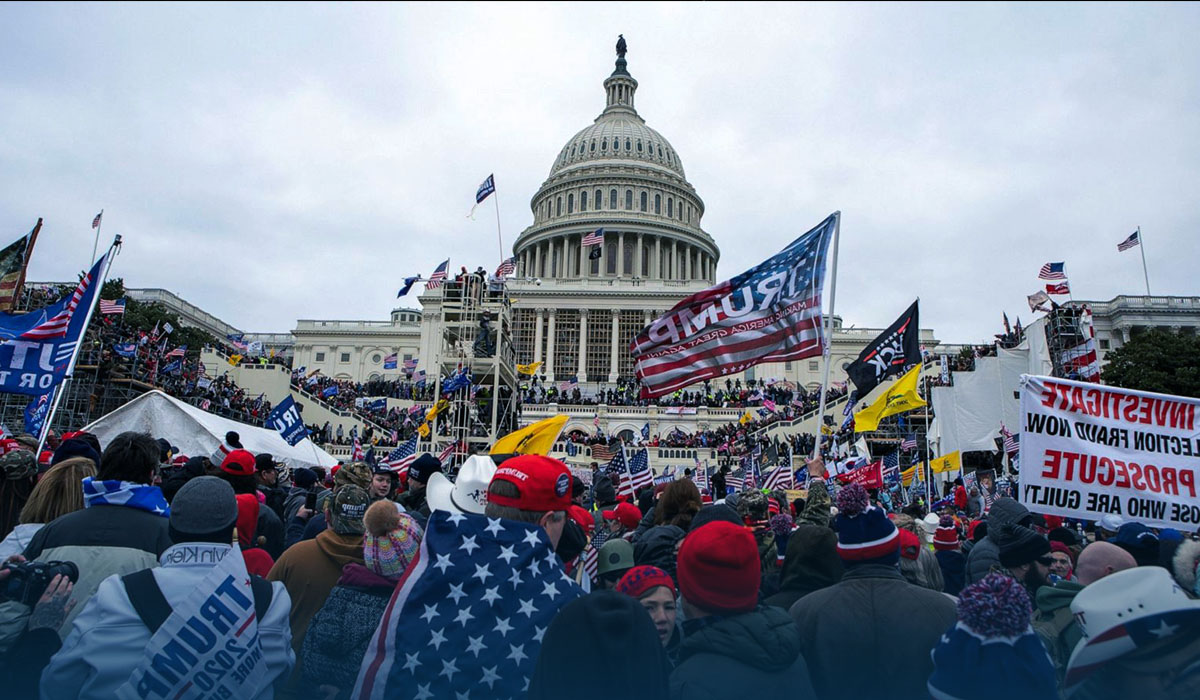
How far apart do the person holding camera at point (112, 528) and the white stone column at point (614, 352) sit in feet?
198

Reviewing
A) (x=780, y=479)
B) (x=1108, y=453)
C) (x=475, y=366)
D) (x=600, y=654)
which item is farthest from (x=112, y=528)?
(x=475, y=366)

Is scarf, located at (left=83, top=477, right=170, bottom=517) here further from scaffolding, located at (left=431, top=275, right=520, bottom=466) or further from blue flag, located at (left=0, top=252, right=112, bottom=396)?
scaffolding, located at (left=431, top=275, right=520, bottom=466)

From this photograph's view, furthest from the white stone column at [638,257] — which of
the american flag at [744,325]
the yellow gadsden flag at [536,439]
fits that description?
the yellow gadsden flag at [536,439]

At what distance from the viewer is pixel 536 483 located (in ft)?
11.9

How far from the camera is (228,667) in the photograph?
3.33m

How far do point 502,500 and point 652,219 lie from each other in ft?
264

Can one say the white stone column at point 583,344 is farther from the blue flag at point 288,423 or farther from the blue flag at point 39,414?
the blue flag at point 39,414

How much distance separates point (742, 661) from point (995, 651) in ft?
3.02

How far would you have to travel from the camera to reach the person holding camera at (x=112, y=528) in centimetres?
398

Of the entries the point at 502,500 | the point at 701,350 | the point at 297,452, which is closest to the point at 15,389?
the point at 297,452

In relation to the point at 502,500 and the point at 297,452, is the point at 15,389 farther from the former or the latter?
the point at 502,500

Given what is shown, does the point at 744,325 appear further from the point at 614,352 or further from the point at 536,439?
the point at 614,352

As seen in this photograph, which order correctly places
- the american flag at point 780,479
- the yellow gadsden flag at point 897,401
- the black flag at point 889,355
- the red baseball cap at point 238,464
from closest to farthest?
the red baseball cap at point 238,464
the black flag at point 889,355
the yellow gadsden flag at point 897,401
the american flag at point 780,479

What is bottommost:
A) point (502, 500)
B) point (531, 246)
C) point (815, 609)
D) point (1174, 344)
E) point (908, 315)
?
point (815, 609)
